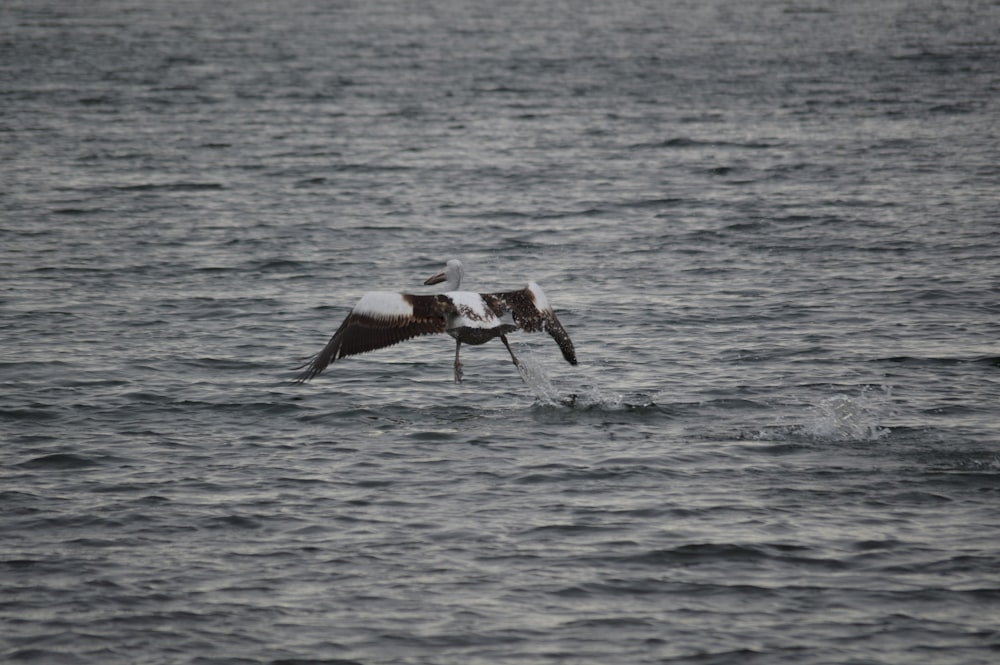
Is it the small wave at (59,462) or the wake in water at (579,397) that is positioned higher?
the wake in water at (579,397)

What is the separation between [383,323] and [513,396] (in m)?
1.70

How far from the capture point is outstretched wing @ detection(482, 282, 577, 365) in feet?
47.2

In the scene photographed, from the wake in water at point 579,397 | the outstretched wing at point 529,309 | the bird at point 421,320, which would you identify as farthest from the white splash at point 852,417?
the bird at point 421,320

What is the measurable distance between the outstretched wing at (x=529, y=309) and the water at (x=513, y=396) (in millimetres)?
781

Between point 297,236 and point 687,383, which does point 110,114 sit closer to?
point 297,236

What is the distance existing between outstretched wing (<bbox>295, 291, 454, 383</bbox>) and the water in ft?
2.32

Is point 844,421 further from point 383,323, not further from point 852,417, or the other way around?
point 383,323

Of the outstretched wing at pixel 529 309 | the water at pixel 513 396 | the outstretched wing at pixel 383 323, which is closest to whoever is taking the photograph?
the water at pixel 513 396

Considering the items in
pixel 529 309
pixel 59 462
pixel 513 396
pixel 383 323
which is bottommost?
pixel 59 462

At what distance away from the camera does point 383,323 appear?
46.2ft

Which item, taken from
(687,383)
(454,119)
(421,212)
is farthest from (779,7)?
(687,383)

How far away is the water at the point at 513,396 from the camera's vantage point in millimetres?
9867

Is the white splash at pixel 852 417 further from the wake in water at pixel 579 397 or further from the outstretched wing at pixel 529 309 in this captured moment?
the outstretched wing at pixel 529 309

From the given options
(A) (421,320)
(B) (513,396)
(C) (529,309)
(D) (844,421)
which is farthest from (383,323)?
(D) (844,421)
